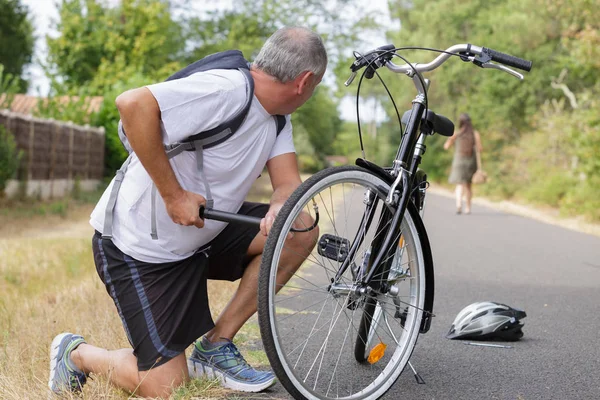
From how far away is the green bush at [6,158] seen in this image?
610 inches

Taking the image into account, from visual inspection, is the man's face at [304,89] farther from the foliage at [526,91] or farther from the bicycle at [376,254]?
the foliage at [526,91]

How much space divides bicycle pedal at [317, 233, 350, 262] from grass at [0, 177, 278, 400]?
0.74m

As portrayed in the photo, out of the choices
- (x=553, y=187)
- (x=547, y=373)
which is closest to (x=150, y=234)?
(x=547, y=373)

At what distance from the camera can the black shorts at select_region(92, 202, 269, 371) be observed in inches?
136

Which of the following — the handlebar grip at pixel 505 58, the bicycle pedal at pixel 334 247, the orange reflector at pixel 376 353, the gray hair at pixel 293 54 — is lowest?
the orange reflector at pixel 376 353

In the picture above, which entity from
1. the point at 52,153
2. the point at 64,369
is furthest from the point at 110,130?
the point at 64,369

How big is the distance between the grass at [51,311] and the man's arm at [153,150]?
2.48ft

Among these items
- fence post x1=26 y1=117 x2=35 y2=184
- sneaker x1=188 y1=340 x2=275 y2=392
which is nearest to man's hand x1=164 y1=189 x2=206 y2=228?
sneaker x1=188 y1=340 x2=275 y2=392

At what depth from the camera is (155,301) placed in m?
3.46

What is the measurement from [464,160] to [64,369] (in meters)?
13.7

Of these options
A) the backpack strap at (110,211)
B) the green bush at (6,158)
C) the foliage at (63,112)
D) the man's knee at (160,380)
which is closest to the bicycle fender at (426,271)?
the man's knee at (160,380)

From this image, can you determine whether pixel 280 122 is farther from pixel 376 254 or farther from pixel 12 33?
pixel 12 33

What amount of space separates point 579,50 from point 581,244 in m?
6.31

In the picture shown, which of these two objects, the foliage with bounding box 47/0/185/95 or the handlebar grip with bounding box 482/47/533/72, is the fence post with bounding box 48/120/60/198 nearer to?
the foliage with bounding box 47/0/185/95
